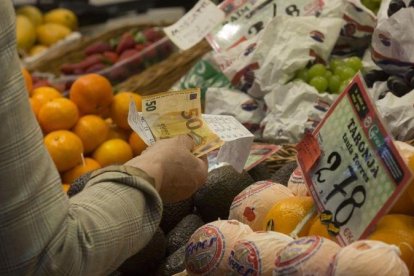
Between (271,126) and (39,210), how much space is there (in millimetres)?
1299

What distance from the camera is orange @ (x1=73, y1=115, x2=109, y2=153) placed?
7.11 ft

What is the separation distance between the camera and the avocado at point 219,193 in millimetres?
1505

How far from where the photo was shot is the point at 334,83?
2.15 m

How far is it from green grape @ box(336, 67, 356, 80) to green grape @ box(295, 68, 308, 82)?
110 mm

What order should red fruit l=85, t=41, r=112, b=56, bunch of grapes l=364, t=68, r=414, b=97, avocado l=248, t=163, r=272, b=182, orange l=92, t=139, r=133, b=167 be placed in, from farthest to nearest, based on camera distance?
red fruit l=85, t=41, r=112, b=56 → orange l=92, t=139, r=133, b=167 → bunch of grapes l=364, t=68, r=414, b=97 → avocado l=248, t=163, r=272, b=182

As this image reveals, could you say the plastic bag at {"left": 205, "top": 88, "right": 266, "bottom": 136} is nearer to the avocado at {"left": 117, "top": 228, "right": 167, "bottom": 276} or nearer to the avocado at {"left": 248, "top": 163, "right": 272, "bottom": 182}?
the avocado at {"left": 248, "top": 163, "right": 272, "bottom": 182}

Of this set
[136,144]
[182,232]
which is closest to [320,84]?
[136,144]

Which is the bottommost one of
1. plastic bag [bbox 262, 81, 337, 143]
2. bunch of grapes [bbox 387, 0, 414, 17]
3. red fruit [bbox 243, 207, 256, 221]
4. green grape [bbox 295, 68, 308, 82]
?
plastic bag [bbox 262, 81, 337, 143]

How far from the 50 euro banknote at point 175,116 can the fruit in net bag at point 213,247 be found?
0.19 meters

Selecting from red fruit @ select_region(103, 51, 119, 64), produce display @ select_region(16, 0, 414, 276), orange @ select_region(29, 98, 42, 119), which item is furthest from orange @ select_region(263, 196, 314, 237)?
red fruit @ select_region(103, 51, 119, 64)

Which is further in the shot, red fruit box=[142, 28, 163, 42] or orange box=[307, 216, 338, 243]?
red fruit box=[142, 28, 163, 42]

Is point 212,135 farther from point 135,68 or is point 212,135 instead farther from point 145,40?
point 145,40

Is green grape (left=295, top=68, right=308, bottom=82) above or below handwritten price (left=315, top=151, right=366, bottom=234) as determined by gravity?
below

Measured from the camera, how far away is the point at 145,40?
3.26 meters
